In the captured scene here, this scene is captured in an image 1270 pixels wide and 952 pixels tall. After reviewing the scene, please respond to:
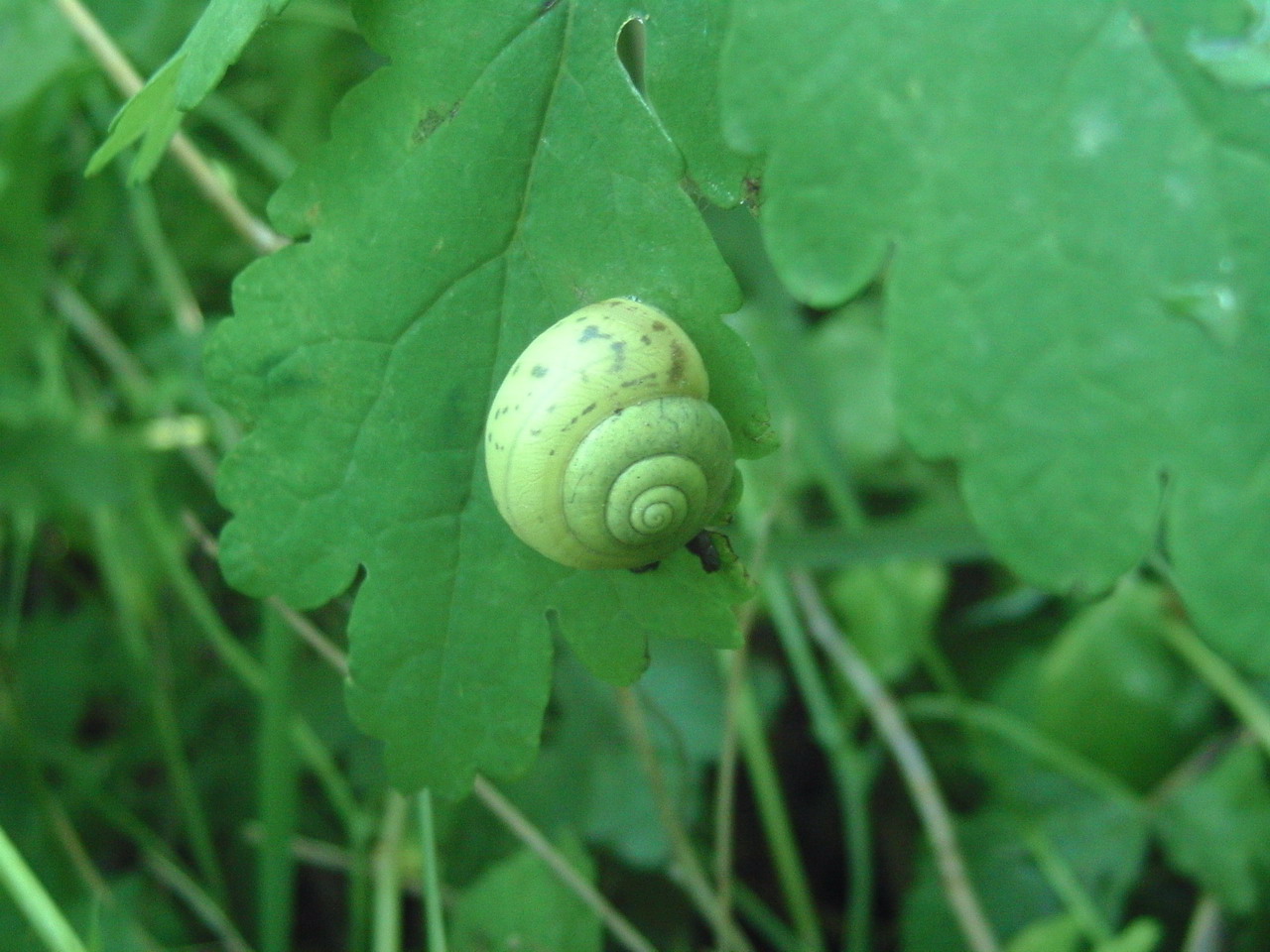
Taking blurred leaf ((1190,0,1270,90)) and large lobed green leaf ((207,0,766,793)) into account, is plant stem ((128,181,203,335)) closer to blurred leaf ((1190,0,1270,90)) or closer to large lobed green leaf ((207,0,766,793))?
large lobed green leaf ((207,0,766,793))

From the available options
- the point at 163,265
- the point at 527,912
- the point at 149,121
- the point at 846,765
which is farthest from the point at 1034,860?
the point at 163,265

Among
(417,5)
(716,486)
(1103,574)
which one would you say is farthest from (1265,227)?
(417,5)

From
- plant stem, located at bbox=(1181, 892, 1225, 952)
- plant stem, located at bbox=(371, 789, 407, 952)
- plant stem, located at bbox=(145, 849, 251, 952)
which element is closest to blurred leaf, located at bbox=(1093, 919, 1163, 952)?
plant stem, located at bbox=(1181, 892, 1225, 952)

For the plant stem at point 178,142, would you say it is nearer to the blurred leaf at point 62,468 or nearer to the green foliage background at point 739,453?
the green foliage background at point 739,453

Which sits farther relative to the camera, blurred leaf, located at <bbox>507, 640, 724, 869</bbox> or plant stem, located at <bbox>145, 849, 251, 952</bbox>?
blurred leaf, located at <bbox>507, 640, 724, 869</bbox>

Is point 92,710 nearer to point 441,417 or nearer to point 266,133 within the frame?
point 266,133

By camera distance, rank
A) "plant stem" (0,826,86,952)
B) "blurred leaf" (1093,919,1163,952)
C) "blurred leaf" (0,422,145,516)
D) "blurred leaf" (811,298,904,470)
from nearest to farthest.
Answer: "plant stem" (0,826,86,952) → "blurred leaf" (1093,919,1163,952) → "blurred leaf" (0,422,145,516) → "blurred leaf" (811,298,904,470)
